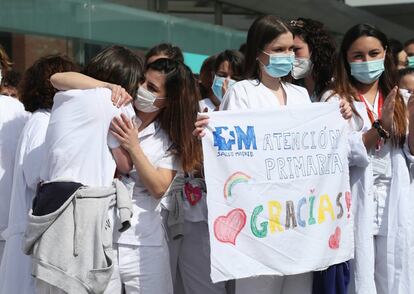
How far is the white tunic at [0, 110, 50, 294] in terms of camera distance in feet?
13.0

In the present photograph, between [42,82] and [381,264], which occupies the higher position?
[42,82]

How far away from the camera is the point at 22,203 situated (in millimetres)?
4023

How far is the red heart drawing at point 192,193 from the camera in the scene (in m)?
4.35

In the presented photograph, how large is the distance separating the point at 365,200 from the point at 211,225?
3.48ft

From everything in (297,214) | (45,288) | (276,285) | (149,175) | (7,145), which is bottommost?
(276,285)

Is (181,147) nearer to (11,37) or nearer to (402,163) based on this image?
(402,163)

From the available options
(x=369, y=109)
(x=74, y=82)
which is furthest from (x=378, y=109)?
(x=74, y=82)

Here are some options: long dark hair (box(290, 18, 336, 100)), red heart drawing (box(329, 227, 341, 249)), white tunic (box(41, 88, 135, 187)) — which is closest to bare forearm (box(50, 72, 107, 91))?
white tunic (box(41, 88, 135, 187))

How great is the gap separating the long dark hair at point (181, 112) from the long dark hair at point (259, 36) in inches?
14.3

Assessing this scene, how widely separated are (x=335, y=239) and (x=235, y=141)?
2.69 feet

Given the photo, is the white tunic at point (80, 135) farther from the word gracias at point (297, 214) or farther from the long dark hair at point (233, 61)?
the long dark hair at point (233, 61)

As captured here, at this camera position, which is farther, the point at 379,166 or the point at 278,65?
the point at 379,166

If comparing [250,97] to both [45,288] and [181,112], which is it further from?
[45,288]

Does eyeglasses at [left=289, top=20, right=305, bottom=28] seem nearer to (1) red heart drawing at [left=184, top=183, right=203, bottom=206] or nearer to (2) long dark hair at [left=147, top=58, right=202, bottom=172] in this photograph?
(2) long dark hair at [left=147, top=58, right=202, bottom=172]
